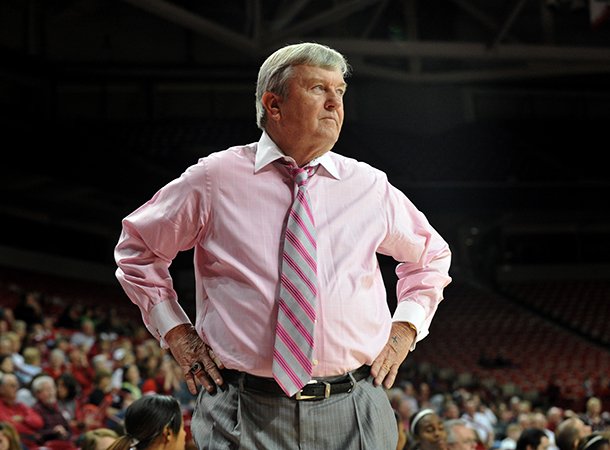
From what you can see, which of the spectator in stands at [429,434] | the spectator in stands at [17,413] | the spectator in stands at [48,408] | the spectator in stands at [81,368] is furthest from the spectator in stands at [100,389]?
the spectator in stands at [429,434]

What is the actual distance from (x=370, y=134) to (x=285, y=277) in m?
15.3

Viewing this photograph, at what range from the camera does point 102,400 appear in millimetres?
6051

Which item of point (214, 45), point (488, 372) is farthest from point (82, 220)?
point (488, 372)

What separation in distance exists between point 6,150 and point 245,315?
40.6ft

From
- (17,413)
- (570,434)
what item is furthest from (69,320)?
(570,434)

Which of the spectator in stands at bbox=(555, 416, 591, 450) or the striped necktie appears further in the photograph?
the spectator in stands at bbox=(555, 416, 591, 450)

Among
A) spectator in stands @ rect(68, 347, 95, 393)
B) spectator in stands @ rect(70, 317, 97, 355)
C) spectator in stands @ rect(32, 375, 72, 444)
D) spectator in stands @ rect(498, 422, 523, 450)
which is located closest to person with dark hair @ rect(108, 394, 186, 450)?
spectator in stands @ rect(32, 375, 72, 444)

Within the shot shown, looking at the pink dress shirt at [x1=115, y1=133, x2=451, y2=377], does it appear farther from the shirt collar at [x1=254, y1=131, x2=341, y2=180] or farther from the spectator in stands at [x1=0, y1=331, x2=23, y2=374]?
the spectator in stands at [x1=0, y1=331, x2=23, y2=374]

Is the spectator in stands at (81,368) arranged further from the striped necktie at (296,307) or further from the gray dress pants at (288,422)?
the striped necktie at (296,307)

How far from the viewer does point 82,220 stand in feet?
61.1

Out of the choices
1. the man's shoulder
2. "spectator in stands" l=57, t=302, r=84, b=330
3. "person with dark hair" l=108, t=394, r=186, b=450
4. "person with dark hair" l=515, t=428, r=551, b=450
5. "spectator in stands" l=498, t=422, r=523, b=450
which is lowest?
"spectator in stands" l=57, t=302, r=84, b=330

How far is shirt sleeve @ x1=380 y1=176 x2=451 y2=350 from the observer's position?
185cm

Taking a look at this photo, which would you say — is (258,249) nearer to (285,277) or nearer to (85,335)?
(285,277)

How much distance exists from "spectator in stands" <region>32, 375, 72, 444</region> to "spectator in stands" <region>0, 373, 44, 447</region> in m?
0.07
